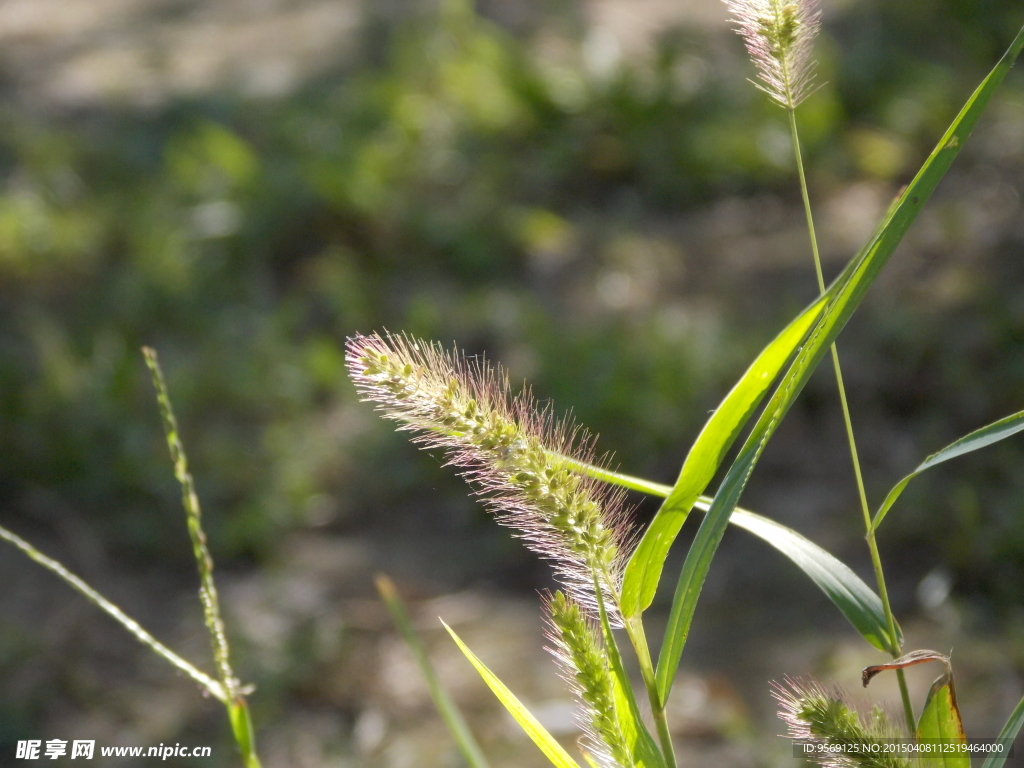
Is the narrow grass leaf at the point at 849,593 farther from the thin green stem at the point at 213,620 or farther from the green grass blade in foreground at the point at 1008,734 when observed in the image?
the thin green stem at the point at 213,620

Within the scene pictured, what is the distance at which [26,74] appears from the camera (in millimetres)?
6316

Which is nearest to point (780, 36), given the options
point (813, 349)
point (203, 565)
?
point (813, 349)

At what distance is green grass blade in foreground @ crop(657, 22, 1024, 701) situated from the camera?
2.65 ft

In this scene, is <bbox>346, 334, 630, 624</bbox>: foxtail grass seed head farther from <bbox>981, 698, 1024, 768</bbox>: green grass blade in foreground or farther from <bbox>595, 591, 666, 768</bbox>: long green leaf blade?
<bbox>981, 698, 1024, 768</bbox>: green grass blade in foreground

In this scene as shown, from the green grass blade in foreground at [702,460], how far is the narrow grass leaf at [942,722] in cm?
27

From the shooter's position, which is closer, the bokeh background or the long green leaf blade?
the long green leaf blade

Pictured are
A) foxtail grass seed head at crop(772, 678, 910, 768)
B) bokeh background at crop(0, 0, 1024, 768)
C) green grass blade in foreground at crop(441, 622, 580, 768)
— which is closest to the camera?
foxtail grass seed head at crop(772, 678, 910, 768)

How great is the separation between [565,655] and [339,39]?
20.6ft

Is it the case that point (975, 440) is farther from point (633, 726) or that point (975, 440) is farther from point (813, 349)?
point (633, 726)

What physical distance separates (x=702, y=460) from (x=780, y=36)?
14.4 inches

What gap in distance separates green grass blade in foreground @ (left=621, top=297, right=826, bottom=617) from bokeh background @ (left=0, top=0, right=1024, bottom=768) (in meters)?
1.72

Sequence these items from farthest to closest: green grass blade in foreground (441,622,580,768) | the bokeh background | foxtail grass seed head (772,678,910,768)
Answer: the bokeh background → green grass blade in foreground (441,622,580,768) → foxtail grass seed head (772,678,910,768)

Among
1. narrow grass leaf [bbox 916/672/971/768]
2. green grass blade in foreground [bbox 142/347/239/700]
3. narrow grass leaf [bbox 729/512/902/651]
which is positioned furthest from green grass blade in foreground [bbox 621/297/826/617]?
green grass blade in foreground [bbox 142/347/239/700]

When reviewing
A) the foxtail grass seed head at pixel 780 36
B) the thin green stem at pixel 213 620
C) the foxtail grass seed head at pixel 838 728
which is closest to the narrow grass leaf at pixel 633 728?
the foxtail grass seed head at pixel 838 728
